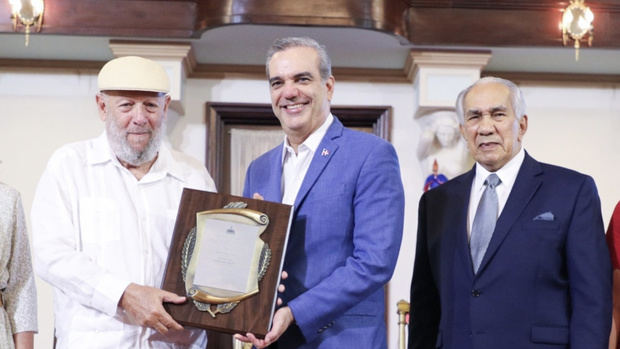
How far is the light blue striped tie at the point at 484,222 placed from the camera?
3.18 metres

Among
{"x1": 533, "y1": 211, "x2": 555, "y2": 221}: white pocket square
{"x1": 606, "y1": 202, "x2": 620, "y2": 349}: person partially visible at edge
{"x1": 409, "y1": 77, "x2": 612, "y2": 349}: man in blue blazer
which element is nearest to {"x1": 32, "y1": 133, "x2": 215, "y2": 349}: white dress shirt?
{"x1": 409, "y1": 77, "x2": 612, "y2": 349}: man in blue blazer

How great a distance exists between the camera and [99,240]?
3188 millimetres

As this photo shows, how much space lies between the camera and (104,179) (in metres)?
3.31

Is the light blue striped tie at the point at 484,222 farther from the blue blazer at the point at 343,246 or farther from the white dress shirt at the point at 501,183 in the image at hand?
the blue blazer at the point at 343,246

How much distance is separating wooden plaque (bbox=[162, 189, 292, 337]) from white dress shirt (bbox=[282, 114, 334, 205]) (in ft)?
0.66

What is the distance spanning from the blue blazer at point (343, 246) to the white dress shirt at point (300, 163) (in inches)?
2.8

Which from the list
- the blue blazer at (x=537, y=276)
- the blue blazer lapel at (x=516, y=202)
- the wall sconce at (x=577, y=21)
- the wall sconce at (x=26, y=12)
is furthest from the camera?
the wall sconce at (x=577, y=21)

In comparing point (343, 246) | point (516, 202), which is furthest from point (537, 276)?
point (343, 246)

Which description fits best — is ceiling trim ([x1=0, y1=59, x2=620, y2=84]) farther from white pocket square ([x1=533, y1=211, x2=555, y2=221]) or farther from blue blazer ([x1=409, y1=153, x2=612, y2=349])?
white pocket square ([x1=533, y1=211, x2=555, y2=221])

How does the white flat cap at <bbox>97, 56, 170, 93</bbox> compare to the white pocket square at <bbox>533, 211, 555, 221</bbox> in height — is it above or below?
above

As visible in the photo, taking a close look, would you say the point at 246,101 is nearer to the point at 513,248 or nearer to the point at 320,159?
the point at 320,159

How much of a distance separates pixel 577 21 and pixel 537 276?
13.3ft

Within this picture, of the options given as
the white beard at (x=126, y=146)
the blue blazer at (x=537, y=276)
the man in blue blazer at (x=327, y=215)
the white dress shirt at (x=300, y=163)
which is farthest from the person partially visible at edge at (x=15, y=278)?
the blue blazer at (x=537, y=276)

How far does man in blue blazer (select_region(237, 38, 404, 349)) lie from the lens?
9.60 feet
